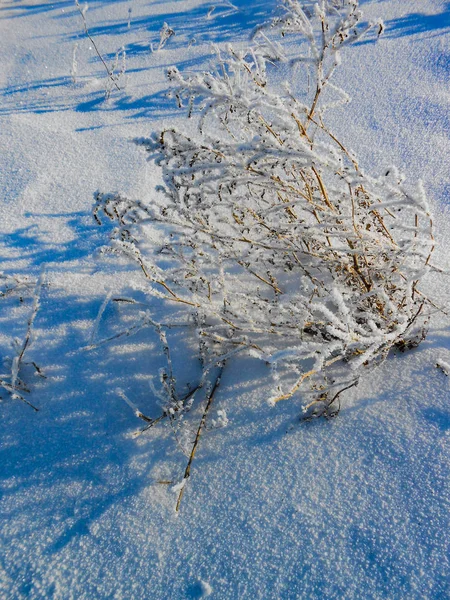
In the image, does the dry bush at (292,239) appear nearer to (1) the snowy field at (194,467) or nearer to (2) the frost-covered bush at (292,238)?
(2) the frost-covered bush at (292,238)

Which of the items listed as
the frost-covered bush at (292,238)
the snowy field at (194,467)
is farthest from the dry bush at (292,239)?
the snowy field at (194,467)

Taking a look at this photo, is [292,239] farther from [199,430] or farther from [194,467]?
[194,467]

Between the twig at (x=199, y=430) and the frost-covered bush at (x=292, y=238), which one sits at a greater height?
the frost-covered bush at (x=292, y=238)

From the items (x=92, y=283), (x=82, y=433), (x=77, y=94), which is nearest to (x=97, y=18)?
(x=77, y=94)

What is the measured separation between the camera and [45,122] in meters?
2.84

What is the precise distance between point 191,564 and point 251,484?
0.86 ft

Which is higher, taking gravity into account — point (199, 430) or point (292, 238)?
point (292, 238)

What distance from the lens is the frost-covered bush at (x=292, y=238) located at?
119 centimetres

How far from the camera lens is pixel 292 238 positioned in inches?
59.9

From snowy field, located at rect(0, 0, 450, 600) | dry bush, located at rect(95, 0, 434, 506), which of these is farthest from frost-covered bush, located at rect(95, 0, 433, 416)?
snowy field, located at rect(0, 0, 450, 600)

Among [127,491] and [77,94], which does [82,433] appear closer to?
[127,491]

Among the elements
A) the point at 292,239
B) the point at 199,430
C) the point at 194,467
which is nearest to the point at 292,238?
the point at 292,239

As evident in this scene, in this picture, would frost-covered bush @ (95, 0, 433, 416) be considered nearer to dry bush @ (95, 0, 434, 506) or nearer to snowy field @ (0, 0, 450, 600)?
dry bush @ (95, 0, 434, 506)

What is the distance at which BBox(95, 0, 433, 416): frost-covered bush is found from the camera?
119 cm
